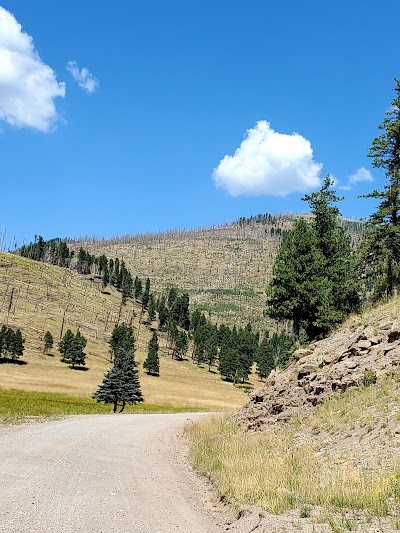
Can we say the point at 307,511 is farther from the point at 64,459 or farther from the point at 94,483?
the point at 64,459

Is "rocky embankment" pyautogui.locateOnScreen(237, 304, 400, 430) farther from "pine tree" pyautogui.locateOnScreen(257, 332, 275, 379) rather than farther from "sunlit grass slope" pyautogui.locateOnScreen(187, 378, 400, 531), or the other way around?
"pine tree" pyautogui.locateOnScreen(257, 332, 275, 379)

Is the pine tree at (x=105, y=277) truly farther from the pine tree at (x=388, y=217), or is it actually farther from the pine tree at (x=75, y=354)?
the pine tree at (x=388, y=217)

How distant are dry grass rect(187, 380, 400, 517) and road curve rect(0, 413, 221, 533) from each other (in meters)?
1.08

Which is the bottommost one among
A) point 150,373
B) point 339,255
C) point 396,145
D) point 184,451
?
point 150,373

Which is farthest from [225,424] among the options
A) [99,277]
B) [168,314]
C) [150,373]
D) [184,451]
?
[99,277]

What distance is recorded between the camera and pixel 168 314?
538 ft

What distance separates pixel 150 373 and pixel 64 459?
319 feet

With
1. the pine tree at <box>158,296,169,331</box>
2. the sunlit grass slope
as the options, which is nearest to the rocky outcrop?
the sunlit grass slope

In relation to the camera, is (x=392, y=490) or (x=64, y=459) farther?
(x=64, y=459)

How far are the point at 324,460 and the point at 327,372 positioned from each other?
6.91 meters

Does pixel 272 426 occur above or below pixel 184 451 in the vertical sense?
above

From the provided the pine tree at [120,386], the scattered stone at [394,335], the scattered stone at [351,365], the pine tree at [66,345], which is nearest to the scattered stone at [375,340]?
the scattered stone at [394,335]

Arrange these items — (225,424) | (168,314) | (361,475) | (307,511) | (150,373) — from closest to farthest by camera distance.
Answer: (307,511)
(361,475)
(225,424)
(150,373)
(168,314)

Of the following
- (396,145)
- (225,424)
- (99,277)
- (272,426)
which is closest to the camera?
(272,426)
